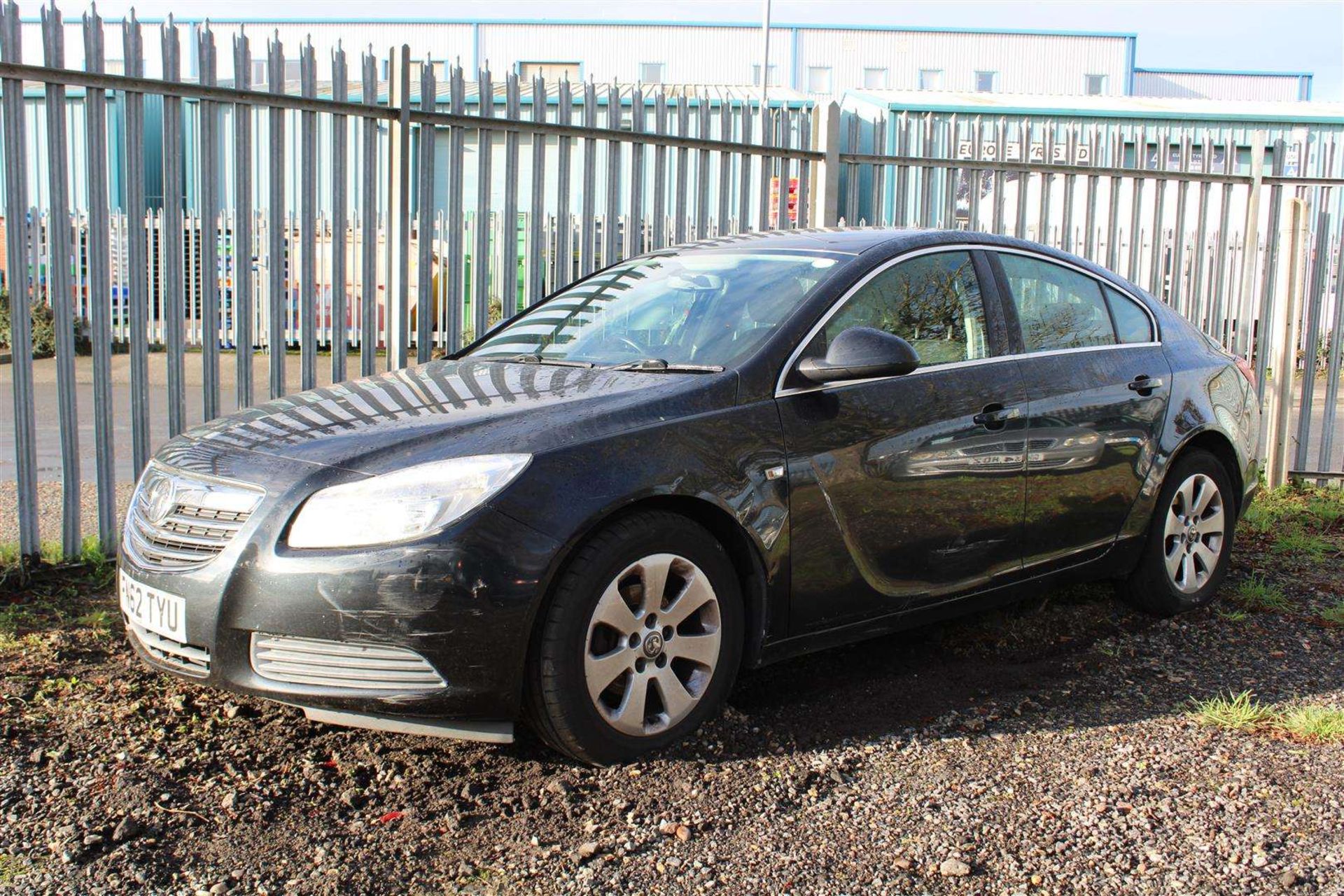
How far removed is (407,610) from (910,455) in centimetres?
175

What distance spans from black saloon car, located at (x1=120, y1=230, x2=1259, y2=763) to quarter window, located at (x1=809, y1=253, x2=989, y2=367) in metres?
0.01

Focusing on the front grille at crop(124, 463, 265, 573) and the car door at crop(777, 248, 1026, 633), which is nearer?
the front grille at crop(124, 463, 265, 573)

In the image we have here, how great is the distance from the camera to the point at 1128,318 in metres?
5.17

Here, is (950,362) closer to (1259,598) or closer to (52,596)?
(1259,598)

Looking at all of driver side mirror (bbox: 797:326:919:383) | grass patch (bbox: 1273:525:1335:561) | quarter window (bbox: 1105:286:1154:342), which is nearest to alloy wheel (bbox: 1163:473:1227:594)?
quarter window (bbox: 1105:286:1154:342)

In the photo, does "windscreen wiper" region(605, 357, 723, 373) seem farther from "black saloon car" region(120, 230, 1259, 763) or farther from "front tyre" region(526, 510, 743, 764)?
"front tyre" region(526, 510, 743, 764)

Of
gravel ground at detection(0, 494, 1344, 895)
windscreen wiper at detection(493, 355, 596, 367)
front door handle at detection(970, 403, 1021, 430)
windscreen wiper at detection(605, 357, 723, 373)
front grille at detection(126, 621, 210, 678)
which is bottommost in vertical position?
gravel ground at detection(0, 494, 1344, 895)

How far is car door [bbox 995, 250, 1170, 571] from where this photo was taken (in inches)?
180

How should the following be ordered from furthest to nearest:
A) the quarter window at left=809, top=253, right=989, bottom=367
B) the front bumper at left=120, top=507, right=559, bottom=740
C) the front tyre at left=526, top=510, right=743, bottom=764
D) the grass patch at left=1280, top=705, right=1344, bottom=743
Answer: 1. the quarter window at left=809, top=253, right=989, bottom=367
2. the grass patch at left=1280, top=705, right=1344, bottom=743
3. the front tyre at left=526, top=510, right=743, bottom=764
4. the front bumper at left=120, top=507, right=559, bottom=740

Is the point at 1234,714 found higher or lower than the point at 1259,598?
higher

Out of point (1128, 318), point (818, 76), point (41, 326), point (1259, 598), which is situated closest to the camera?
point (1128, 318)

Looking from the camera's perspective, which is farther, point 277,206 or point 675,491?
point 277,206

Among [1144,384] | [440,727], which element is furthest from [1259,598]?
[440,727]

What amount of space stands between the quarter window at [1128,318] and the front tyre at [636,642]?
2319mm
